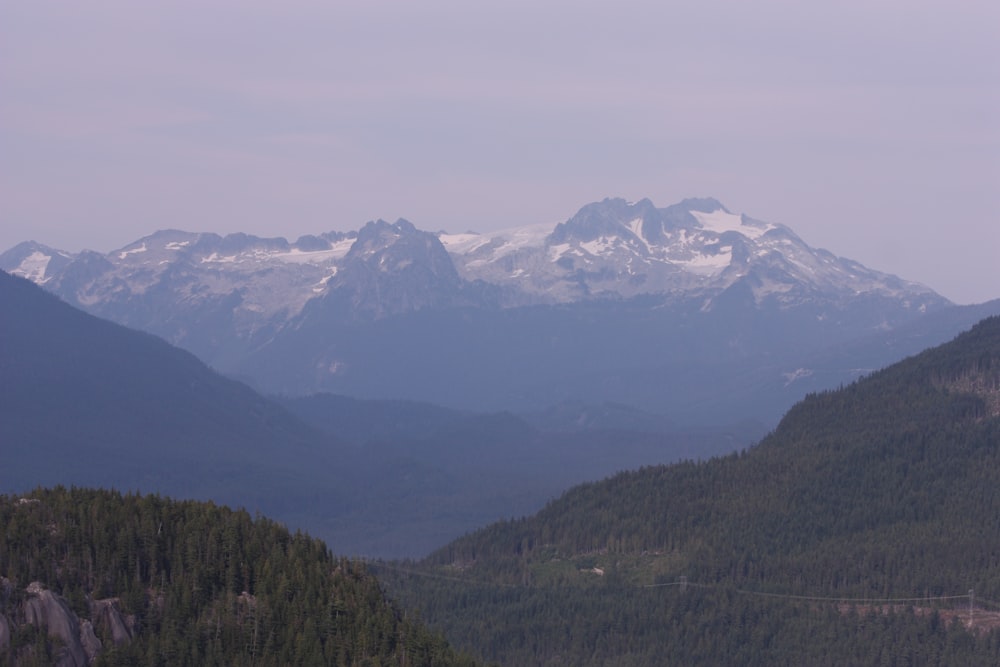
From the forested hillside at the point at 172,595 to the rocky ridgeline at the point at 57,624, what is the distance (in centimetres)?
9

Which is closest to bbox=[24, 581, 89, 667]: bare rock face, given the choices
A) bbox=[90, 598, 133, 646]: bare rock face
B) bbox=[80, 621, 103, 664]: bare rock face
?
bbox=[80, 621, 103, 664]: bare rock face

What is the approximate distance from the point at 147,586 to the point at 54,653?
13470 millimetres

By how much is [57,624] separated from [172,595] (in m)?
11.4

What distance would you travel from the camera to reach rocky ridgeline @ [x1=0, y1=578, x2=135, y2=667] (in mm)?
120812

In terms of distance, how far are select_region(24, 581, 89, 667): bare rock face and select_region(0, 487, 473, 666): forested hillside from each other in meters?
0.10

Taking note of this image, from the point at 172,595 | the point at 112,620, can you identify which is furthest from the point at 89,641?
the point at 172,595

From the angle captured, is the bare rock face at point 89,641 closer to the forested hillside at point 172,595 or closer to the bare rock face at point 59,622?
the forested hillside at point 172,595

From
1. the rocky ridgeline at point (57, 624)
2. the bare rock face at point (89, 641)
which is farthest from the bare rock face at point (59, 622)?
the bare rock face at point (89, 641)

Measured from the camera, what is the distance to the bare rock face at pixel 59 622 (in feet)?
399

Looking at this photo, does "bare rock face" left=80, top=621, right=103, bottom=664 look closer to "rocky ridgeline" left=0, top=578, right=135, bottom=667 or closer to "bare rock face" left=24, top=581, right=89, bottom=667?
"rocky ridgeline" left=0, top=578, right=135, bottom=667

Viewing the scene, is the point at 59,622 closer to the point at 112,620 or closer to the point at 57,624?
the point at 57,624

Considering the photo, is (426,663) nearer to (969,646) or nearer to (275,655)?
(275,655)

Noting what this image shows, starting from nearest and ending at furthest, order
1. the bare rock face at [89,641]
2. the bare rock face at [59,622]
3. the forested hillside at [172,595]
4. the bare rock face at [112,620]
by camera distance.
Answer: the bare rock face at [59,622]
the bare rock face at [89,641]
the forested hillside at [172,595]
the bare rock face at [112,620]

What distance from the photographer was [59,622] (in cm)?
12262
